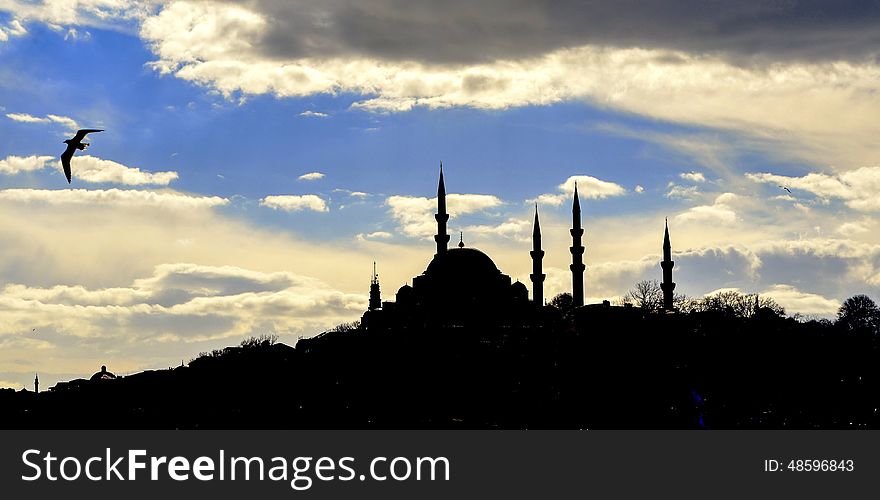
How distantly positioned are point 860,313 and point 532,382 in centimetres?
5246

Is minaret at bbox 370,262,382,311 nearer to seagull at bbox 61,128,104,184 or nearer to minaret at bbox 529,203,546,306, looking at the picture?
minaret at bbox 529,203,546,306

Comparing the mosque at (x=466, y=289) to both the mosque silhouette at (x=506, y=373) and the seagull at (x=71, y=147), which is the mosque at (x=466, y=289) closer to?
the mosque silhouette at (x=506, y=373)

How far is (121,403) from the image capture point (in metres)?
99.2

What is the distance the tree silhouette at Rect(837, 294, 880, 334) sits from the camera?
4759 inches

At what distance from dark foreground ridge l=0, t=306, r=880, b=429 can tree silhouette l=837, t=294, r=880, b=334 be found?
2488cm

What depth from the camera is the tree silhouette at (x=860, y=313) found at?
121 m

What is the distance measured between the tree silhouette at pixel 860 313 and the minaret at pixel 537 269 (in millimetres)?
27136

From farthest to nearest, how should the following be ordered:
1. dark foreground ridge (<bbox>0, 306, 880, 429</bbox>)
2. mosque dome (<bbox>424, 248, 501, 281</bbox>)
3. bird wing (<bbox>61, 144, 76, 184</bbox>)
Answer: mosque dome (<bbox>424, 248, 501, 281</bbox>)
dark foreground ridge (<bbox>0, 306, 880, 429</bbox>)
bird wing (<bbox>61, 144, 76, 184</bbox>)

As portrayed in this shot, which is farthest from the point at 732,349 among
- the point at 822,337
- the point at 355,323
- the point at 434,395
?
the point at 355,323

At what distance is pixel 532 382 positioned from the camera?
83.4 metres

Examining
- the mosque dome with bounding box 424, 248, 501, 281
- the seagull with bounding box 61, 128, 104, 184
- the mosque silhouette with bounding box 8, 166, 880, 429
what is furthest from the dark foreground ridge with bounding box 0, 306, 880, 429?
the seagull with bounding box 61, 128, 104, 184

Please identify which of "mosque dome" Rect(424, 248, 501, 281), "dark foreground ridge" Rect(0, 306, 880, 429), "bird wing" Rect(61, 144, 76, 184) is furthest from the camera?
"mosque dome" Rect(424, 248, 501, 281)
